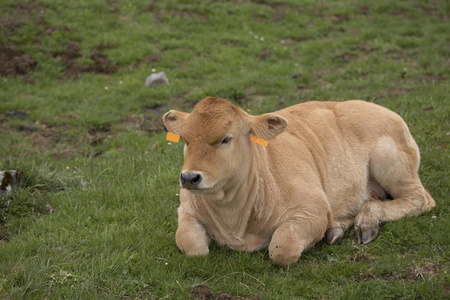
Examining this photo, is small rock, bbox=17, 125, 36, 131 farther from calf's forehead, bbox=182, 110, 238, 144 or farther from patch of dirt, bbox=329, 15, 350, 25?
patch of dirt, bbox=329, 15, 350, 25

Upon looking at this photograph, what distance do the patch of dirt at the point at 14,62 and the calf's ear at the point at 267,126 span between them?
873 cm

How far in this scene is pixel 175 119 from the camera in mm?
4871

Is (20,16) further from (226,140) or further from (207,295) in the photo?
(207,295)

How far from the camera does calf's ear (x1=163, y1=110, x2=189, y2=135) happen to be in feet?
15.5

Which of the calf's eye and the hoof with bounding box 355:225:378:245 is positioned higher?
the calf's eye

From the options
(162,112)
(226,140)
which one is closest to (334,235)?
(226,140)

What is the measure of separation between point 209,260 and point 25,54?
373 inches

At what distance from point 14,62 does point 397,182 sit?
9.70 m

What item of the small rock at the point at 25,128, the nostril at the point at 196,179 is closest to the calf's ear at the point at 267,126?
the nostril at the point at 196,179

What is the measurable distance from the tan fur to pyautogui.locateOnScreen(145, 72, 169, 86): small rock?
5.69m

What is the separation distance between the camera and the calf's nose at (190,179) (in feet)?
13.5

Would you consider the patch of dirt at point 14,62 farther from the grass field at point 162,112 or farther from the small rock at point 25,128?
the small rock at point 25,128

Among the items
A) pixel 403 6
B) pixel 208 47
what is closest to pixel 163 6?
pixel 208 47

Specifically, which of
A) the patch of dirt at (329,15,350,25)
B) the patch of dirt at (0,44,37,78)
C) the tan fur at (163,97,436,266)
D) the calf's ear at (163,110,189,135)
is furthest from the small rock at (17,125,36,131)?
the patch of dirt at (329,15,350,25)
